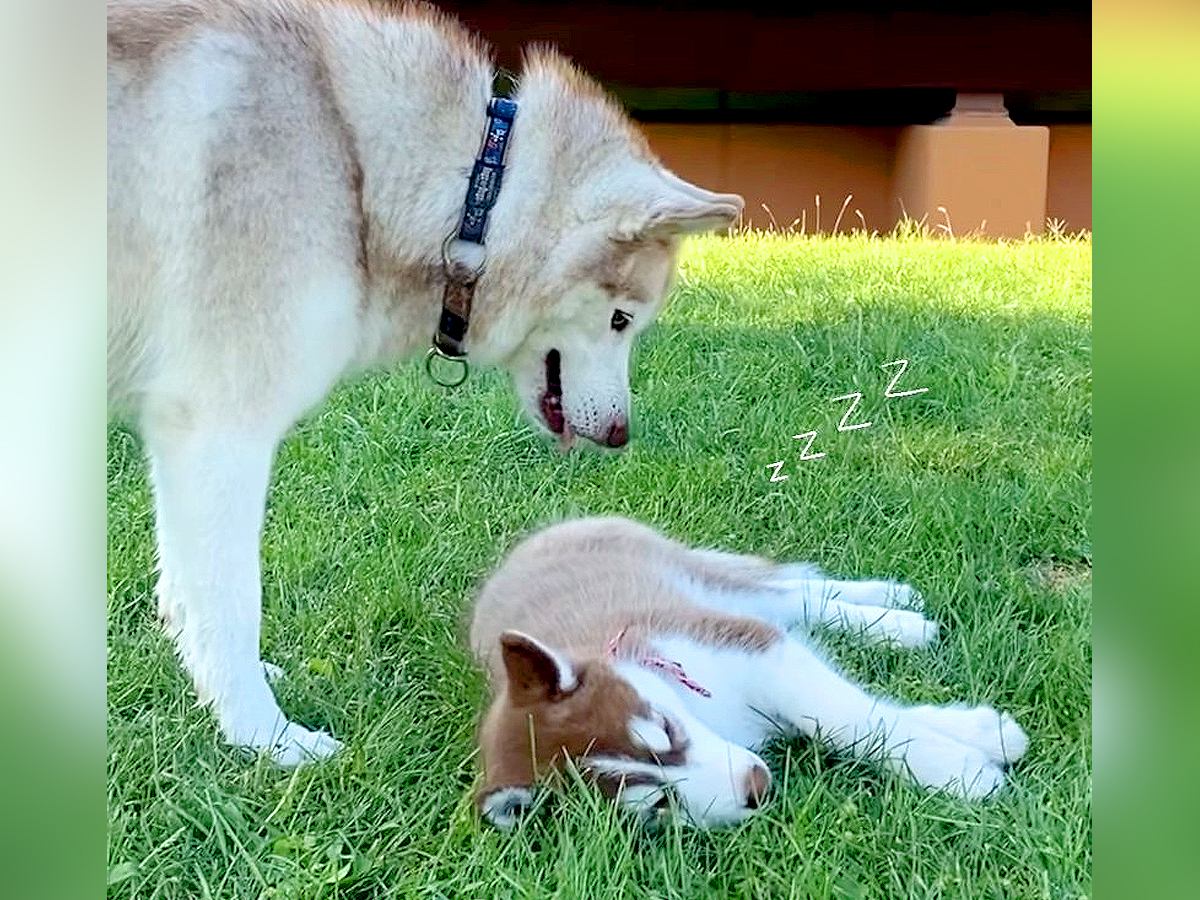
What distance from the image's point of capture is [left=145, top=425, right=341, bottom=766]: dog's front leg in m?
2.47

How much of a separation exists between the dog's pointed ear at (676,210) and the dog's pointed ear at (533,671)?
3.02 feet

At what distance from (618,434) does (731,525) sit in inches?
12.4

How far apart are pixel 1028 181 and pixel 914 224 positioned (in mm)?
254

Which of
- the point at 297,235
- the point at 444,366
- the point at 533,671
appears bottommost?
the point at 533,671

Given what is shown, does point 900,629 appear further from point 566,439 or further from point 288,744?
point 288,744

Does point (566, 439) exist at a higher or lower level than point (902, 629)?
higher

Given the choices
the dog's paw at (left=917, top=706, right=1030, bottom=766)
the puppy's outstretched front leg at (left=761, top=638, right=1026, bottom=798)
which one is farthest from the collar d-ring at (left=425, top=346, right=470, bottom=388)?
the dog's paw at (left=917, top=706, right=1030, bottom=766)

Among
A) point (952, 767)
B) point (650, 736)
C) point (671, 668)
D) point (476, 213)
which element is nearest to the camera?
point (650, 736)

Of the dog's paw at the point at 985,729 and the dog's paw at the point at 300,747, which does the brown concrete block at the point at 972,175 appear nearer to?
the dog's paw at the point at 985,729

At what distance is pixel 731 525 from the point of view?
2695mm

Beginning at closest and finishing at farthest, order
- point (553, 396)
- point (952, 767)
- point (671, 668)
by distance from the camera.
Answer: point (952, 767)
point (671, 668)
point (553, 396)

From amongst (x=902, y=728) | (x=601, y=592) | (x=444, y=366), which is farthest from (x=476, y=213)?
(x=902, y=728)
